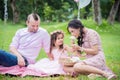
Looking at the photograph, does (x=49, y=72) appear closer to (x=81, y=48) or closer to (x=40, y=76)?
(x=40, y=76)

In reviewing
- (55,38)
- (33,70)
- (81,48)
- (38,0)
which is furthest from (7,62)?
(38,0)

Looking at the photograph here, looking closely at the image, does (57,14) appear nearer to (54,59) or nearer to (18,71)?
(54,59)

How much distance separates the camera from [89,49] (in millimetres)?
5027

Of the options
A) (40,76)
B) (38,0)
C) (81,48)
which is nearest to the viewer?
(81,48)

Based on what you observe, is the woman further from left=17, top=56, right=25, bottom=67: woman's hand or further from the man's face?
left=17, top=56, right=25, bottom=67: woman's hand

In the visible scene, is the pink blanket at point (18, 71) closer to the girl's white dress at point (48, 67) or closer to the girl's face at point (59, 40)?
the girl's white dress at point (48, 67)

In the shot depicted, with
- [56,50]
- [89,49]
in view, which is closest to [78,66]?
[89,49]

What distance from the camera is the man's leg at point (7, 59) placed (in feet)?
17.5

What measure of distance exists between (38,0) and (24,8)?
1.08 meters

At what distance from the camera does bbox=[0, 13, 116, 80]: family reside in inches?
199

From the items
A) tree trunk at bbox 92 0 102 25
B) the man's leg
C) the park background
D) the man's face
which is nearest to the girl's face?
the man's face

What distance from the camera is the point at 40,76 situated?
5.27 meters

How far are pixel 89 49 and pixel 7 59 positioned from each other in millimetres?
1136

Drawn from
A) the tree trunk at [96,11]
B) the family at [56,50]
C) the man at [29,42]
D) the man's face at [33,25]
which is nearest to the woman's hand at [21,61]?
the family at [56,50]
